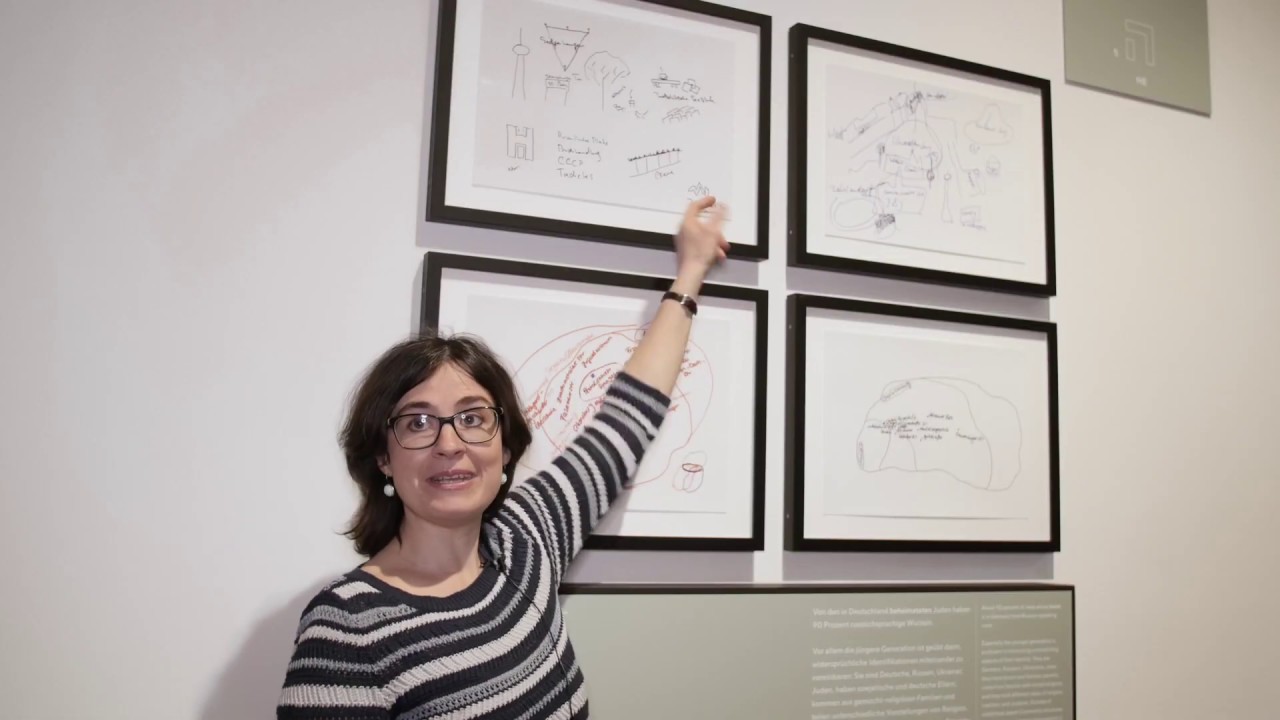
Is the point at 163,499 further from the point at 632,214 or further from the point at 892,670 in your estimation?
the point at 892,670

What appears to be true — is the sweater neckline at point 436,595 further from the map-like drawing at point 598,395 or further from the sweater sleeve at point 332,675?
the map-like drawing at point 598,395

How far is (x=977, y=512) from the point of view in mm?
1423

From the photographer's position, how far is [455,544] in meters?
1.03

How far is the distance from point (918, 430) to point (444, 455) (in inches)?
31.0

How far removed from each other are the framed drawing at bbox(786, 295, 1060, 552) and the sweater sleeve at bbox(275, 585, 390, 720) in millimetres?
660

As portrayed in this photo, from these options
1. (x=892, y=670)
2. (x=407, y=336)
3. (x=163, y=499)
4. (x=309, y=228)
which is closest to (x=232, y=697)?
(x=163, y=499)

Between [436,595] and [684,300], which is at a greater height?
[684,300]

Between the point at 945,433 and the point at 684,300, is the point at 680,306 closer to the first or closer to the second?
the point at 684,300

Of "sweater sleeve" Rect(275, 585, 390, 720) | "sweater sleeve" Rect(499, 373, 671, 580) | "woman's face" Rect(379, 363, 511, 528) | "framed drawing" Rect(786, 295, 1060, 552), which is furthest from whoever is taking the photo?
"framed drawing" Rect(786, 295, 1060, 552)

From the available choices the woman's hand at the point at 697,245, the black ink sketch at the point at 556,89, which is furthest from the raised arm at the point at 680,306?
the black ink sketch at the point at 556,89

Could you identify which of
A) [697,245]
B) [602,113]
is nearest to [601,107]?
[602,113]

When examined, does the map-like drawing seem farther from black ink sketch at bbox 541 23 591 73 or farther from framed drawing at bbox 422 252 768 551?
black ink sketch at bbox 541 23 591 73

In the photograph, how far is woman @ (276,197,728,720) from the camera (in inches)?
35.5

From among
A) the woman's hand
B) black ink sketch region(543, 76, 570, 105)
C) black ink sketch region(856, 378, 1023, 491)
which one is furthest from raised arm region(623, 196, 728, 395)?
black ink sketch region(856, 378, 1023, 491)
